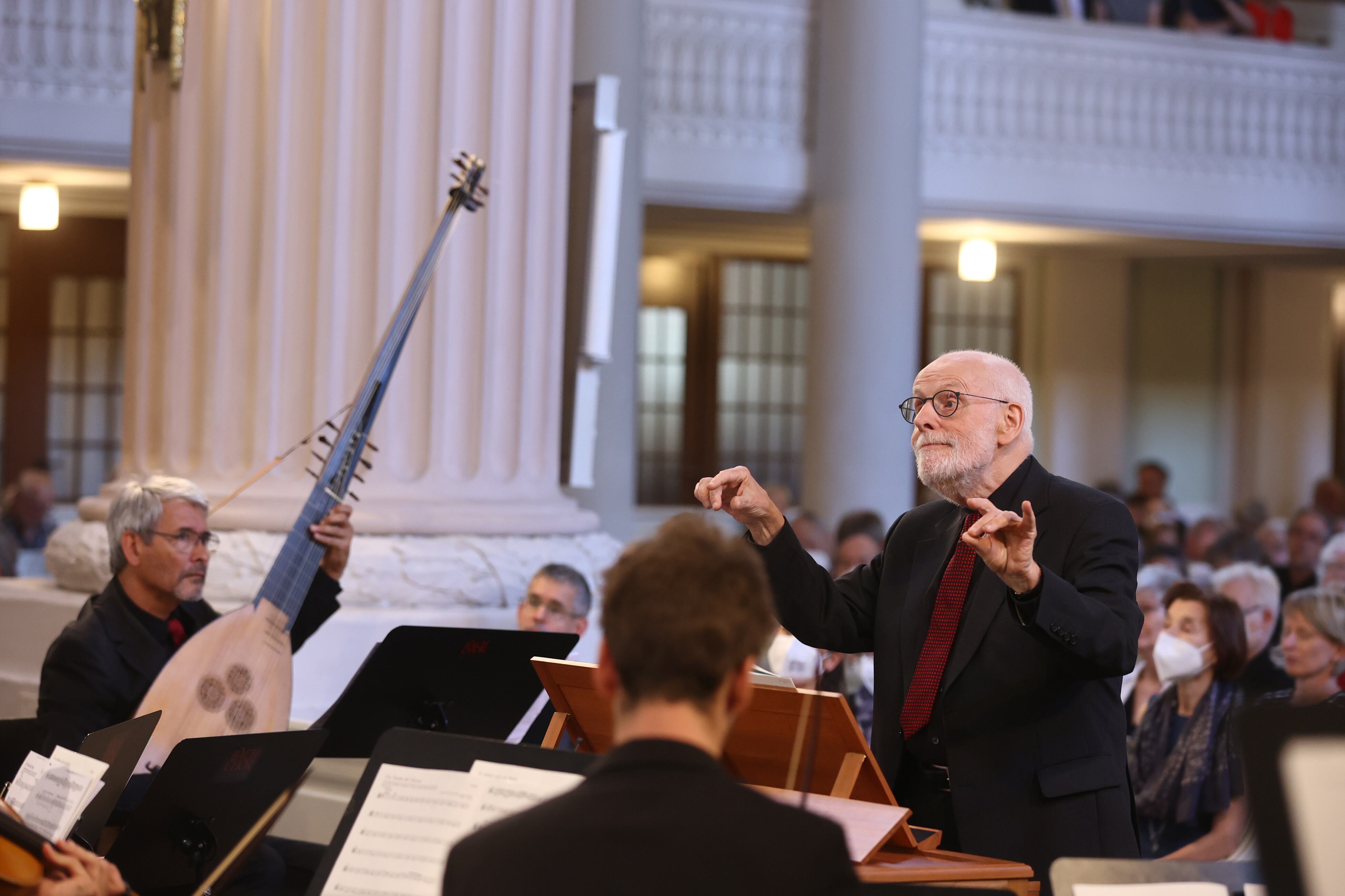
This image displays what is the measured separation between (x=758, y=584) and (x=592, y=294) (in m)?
3.27

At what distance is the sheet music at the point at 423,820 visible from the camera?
210 centimetres

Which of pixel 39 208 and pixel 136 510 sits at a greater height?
pixel 39 208

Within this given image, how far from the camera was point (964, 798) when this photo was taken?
109 inches

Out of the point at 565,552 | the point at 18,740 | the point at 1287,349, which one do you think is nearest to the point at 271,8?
the point at 565,552

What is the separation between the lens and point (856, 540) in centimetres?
698

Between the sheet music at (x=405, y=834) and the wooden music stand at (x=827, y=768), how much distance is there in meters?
0.46

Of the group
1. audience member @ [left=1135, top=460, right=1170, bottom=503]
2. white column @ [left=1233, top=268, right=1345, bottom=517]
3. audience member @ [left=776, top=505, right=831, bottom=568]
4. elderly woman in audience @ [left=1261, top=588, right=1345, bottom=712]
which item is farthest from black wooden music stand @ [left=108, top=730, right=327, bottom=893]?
white column @ [left=1233, top=268, right=1345, bottom=517]

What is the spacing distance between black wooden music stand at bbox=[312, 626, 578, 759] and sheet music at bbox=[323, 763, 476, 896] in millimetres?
1004

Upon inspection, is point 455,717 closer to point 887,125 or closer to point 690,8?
point 887,125

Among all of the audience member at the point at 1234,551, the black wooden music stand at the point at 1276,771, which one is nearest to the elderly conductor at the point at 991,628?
the black wooden music stand at the point at 1276,771

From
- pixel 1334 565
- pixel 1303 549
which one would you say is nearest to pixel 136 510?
pixel 1334 565

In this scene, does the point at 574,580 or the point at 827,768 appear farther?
the point at 574,580

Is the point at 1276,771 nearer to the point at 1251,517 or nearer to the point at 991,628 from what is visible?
the point at 991,628

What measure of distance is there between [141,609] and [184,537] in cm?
23
